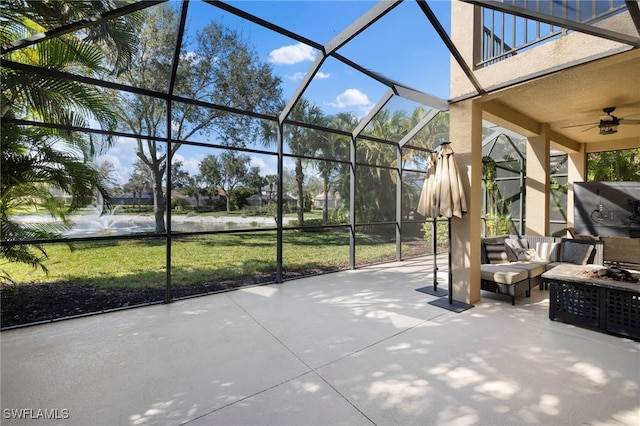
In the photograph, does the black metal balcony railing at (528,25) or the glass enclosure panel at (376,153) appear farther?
the glass enclosure panel at (376,153)

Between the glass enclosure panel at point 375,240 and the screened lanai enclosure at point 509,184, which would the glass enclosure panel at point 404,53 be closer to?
the screened lanai enclosure at point 509,184

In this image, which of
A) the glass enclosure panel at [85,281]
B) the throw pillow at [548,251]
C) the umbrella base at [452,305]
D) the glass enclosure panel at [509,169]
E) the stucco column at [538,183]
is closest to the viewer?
the umbrella base at [452,305]

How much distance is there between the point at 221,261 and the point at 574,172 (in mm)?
10444

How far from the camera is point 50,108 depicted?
3408 millimetres

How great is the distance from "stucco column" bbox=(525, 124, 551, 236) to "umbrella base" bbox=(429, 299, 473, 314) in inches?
157

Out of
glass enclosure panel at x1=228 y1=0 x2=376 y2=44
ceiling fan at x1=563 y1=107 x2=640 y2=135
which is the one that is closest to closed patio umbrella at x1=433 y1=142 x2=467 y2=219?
glass enclosure panel at x1=228 y1=0 x2=376 y2=44

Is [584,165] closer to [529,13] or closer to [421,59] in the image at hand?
[421,59]

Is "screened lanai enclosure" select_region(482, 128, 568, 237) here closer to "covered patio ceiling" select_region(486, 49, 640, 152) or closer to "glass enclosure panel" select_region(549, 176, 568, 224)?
"glass enclosure panel" select_region(549, 176, 568, 224)

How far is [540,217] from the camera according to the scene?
21.4 ft

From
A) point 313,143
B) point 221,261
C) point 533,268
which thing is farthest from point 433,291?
point 313,143

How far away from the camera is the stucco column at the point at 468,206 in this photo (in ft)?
13.7

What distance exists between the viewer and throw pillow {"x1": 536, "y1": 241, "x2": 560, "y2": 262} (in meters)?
5.45
